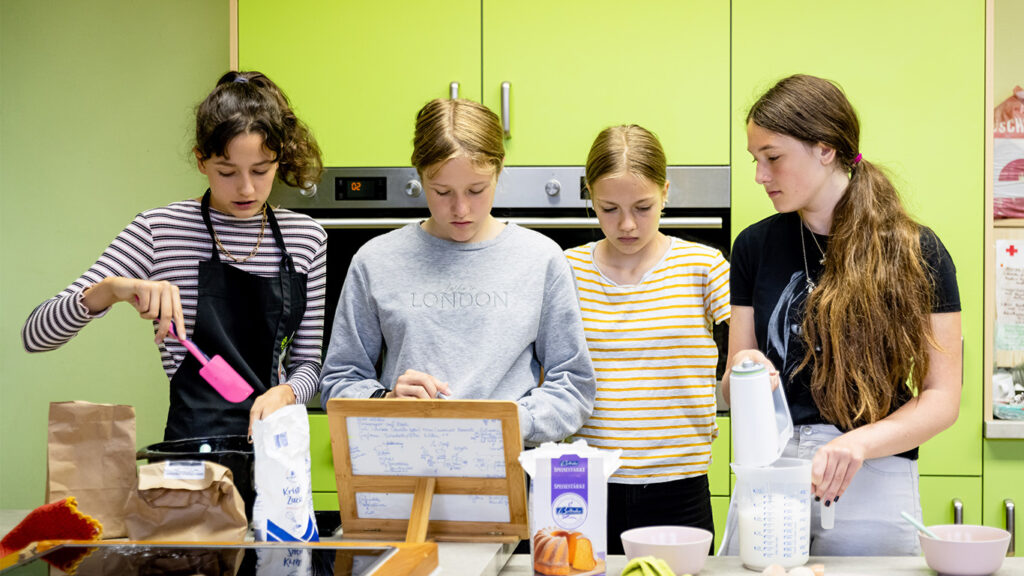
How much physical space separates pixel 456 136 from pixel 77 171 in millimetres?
1710

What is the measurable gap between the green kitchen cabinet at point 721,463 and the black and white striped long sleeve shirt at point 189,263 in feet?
3.29

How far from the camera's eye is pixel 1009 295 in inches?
82.9

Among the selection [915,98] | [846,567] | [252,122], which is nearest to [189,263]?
[252,122]

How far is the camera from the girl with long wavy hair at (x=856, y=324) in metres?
1.23

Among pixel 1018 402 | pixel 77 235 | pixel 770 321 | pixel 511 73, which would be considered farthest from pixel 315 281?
pixel 1018 402

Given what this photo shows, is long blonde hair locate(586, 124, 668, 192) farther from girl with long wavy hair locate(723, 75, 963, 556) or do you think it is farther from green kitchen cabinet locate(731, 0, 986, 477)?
green kitchen cabinet locate(731, 0, 986, 477)

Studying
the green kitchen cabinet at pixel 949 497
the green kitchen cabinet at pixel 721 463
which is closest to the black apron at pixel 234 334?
the green kitchen cabinet at pixel 721 463

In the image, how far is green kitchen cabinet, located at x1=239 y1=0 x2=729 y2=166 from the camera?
6.89 ft

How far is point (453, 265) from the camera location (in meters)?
1.35

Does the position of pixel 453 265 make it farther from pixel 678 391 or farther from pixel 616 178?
pixel 678 391

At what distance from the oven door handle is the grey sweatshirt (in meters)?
0.70

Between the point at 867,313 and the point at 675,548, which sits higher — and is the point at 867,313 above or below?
above

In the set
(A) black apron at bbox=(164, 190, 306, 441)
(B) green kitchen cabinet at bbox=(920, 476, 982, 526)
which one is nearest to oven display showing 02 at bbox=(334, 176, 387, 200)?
(A) black apron at bbox=(164, 190, 306, 441)

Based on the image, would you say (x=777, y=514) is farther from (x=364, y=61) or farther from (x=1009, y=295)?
(x=364, y=61)
